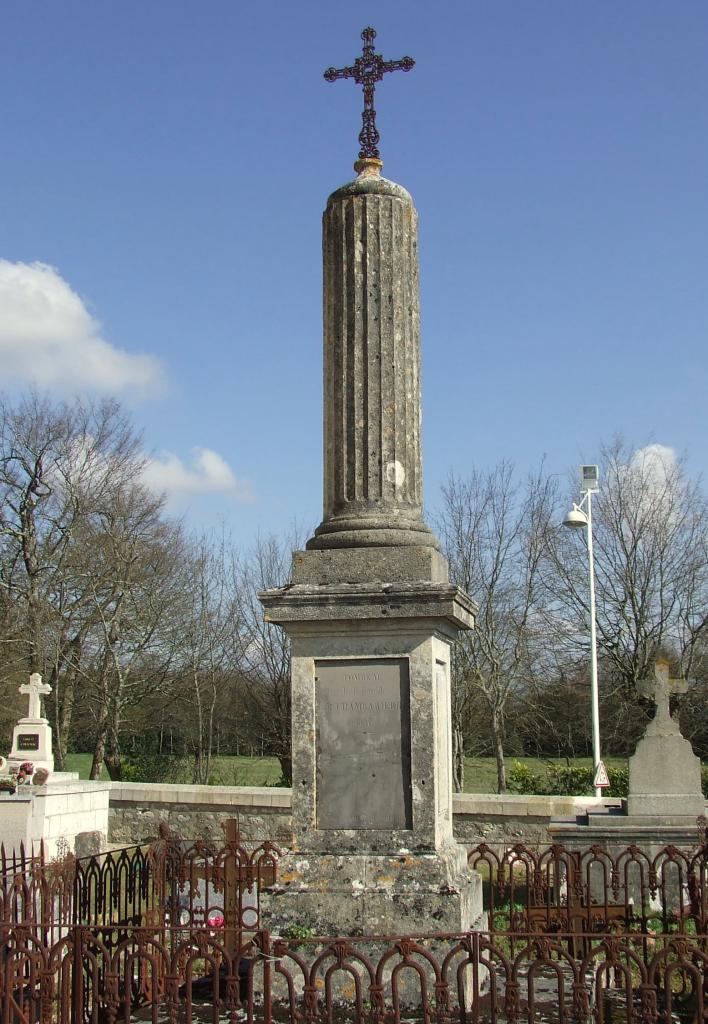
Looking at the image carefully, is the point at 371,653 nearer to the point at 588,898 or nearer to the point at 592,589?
the point at 588,898

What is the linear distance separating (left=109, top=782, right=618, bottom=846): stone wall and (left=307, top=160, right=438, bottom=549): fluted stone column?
10924 mm

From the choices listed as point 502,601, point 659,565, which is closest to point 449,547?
point 502,601

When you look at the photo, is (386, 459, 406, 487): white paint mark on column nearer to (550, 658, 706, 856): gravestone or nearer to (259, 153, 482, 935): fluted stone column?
(259, 153, 482, 935): fluted stone column

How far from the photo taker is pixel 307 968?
579 cm

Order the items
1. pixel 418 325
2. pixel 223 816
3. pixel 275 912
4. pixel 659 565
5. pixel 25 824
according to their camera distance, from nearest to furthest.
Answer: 1. pixel 275 912
2. pixel 418 325
3. pixel 25 824
4. pixel 223 816
5. pixel 659 565

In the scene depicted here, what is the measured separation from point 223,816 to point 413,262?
13.8 m

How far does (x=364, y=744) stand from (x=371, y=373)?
2669 mm

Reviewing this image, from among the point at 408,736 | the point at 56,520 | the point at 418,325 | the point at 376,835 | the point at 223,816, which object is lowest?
→ the point at 223,816

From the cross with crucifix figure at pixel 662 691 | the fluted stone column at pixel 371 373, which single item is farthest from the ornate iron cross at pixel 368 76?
the cross with crucifix figure at pixel 662 691

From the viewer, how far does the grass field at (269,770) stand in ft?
102

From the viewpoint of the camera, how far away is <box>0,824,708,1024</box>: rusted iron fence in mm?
5484

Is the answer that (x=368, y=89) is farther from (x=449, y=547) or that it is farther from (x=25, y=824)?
(x=449, y=547)

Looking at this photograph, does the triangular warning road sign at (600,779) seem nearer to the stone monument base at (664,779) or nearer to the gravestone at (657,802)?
the gravestone at (657,802)

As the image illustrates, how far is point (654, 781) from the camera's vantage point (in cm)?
1404
